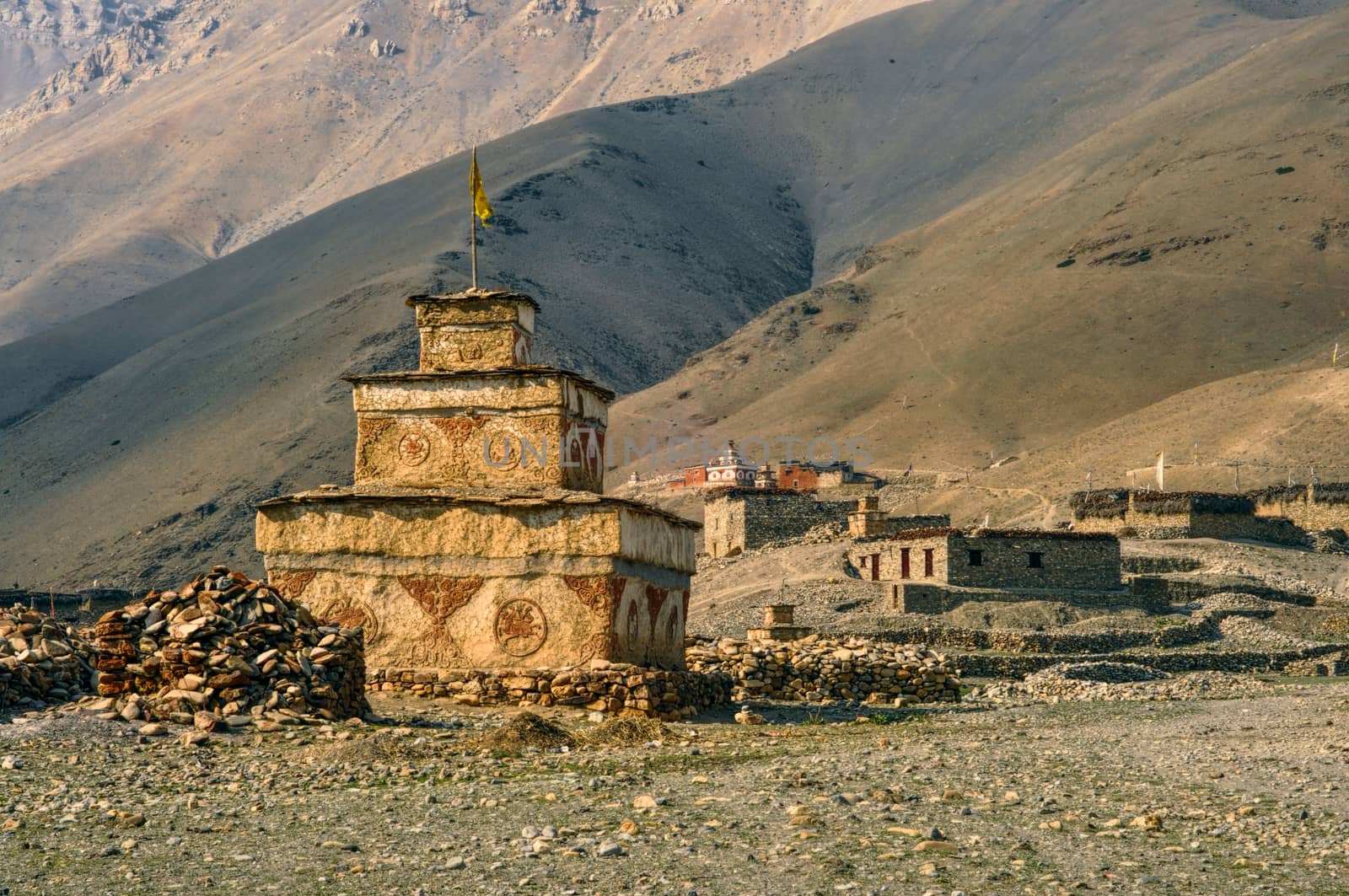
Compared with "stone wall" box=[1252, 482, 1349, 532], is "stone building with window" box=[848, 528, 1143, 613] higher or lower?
lower

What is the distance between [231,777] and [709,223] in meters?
158

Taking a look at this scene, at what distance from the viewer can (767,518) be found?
2330 inches

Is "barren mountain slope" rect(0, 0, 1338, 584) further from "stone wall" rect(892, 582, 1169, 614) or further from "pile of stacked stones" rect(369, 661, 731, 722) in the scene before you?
"pile of stacked stones" rect(369, 661, 731, 722)

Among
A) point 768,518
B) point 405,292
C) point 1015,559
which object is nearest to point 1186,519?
Answer: point 1015,559

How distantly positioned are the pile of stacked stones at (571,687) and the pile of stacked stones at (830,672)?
3.47m

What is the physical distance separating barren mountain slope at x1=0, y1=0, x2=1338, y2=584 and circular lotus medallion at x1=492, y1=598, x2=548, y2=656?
243ft

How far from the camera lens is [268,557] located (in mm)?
24672

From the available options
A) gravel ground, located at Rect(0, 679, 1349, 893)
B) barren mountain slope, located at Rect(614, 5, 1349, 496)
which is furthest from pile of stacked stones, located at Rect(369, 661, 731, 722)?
barren mountain slope, located at Rect(614, 5, 1349, 496)

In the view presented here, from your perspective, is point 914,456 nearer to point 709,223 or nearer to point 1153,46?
point 709,223

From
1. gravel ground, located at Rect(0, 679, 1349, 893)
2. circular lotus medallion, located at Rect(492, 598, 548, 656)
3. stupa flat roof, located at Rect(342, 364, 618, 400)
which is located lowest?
gravel ground, located at Rect(0, 679, 1349, 893)

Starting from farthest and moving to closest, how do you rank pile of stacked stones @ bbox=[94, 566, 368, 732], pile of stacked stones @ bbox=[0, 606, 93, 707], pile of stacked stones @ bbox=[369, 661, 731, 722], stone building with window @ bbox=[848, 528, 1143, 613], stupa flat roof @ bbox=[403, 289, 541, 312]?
stone building with window @ bbox=[848, 528, 1143, 613], stupa flat roof @ bbox=[403, 289, 541, 312], pile of stacked stones @ bbox=[369, 661, 731, 722], pile of stacked stones @ bbox=[0, 606, 93, 707], pile of stacked stones @ bbox=[94, 566, 368, 732]

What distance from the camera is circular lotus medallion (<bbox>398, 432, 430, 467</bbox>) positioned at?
83.9 feet

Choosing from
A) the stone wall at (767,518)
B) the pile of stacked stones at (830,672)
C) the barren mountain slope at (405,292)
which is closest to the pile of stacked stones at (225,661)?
the pile of stacked stones at (830,672)

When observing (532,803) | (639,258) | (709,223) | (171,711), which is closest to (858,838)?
(532,803)
